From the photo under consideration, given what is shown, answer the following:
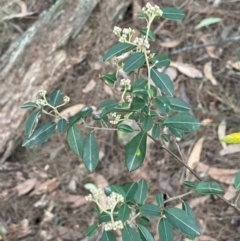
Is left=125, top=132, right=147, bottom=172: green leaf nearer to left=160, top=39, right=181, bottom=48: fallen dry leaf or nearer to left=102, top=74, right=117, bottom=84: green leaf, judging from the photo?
left=102, top=74, right=117, bottom=84: green leaf

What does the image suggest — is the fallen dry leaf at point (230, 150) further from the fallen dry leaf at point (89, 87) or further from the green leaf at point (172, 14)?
the green leaf at point (172, 14)

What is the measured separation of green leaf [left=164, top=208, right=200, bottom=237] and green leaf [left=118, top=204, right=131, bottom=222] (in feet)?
0.37

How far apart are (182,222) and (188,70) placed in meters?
1.39

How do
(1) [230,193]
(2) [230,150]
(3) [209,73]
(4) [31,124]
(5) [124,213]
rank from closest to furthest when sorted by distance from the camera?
(5) [124,213] < (4) [31,124] < (1) [230,193] < (2) [230,150] < (3) [209,73]

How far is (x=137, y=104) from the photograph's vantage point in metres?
1.03

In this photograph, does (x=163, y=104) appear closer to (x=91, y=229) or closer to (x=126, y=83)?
(x=126, y=83)

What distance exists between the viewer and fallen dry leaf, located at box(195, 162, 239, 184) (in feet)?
6.56

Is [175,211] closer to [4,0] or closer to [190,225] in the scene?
[190,225]

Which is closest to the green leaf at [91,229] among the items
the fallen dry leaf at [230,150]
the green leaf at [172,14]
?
the green leaf at [172,14]

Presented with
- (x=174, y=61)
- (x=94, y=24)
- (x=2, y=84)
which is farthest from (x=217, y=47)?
(x=2, y=84)

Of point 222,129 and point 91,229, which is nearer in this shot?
point 91,229

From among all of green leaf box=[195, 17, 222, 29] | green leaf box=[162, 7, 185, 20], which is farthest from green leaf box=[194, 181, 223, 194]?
green leaf box=[195, 17, 222, 29]

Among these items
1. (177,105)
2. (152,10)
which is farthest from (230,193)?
(152,10)

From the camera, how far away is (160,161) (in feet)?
6.89
